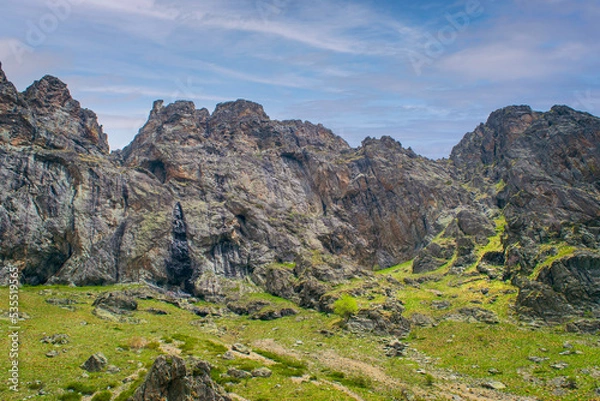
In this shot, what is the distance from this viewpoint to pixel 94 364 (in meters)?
35.2

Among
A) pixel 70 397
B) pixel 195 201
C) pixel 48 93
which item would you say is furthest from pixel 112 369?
pixel 48 93

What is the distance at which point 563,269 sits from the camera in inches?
2596

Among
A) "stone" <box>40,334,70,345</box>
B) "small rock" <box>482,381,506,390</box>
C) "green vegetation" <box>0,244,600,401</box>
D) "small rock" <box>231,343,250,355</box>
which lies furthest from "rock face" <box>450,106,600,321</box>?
"stone" <box>40,334,70,345</box>

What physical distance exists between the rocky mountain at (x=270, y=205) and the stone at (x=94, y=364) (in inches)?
2349

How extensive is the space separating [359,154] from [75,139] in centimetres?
12946

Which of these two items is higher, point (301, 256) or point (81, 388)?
point (301, 256)

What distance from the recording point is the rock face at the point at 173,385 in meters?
25.4

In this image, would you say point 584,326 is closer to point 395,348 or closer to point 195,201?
point 395,348

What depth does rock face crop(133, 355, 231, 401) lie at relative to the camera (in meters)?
25.4

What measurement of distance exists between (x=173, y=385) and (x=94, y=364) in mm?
14351

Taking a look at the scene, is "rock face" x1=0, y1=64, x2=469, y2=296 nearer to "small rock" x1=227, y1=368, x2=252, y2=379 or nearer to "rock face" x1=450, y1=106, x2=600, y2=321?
"rock face" x1=450, y1=106, x2=600, y2=321

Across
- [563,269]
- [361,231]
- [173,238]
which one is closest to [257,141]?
[361,231]

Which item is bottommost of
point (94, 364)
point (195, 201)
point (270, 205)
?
point (94, 364)

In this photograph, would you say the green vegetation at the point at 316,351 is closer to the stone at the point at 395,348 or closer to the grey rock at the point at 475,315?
the stone at the point at 395,348
